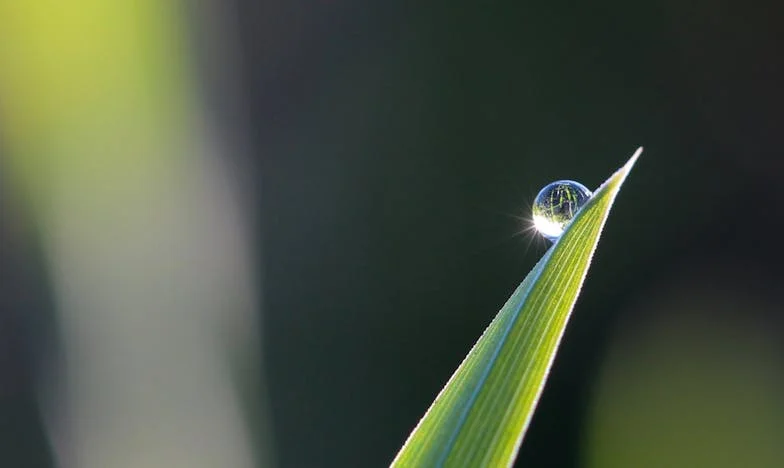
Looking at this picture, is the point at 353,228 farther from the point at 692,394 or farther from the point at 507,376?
the point at 507,376

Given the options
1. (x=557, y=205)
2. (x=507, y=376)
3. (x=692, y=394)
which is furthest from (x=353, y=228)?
(x=507, y=376)

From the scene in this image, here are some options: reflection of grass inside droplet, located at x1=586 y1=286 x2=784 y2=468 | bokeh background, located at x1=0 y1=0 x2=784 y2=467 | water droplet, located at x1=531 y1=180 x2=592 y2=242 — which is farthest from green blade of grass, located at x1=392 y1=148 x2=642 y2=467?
reflection of grass inside droplet, located at x1=586 y1=286 x2=784 y2=468

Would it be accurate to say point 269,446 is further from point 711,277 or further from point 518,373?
point 518,373

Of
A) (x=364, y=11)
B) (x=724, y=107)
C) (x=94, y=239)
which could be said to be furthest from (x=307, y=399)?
(x=724, y=107)

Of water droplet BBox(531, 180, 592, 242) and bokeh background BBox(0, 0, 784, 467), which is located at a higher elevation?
bokeh background BBox(0, 0, 784, 467)

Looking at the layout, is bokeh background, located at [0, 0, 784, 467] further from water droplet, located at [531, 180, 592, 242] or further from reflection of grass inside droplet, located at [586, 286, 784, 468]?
water droplet, located at [531, 180, 592, 242]

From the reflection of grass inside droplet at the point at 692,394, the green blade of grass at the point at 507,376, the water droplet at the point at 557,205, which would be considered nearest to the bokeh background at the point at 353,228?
the reflection of grass inside droplet at the point at 692,394

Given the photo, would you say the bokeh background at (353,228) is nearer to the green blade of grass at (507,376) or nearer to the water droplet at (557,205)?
the water droplet at (557,205)
